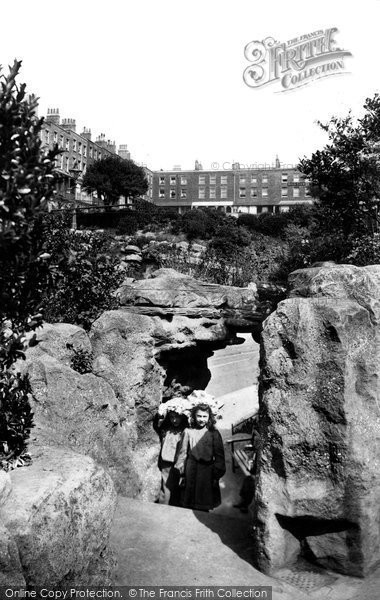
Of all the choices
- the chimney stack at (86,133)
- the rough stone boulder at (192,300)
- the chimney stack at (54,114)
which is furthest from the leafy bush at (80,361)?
the chimney stack at (86,133)

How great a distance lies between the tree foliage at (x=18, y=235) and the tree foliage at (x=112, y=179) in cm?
4741

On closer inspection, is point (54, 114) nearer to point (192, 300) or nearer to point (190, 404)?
point (192, 300)

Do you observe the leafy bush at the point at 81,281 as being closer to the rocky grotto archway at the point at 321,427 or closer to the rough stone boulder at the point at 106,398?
the rough stone boulder at the point at 106,398

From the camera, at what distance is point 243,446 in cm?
1314

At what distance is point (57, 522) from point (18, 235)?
2224mm

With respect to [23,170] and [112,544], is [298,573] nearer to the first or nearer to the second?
[112,544]

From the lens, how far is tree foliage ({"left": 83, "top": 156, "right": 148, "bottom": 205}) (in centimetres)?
5103

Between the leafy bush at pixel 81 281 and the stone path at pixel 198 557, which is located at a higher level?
the leafy bush at pixel 81 281

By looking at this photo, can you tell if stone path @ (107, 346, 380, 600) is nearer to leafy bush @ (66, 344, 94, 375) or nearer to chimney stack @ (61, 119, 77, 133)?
leafy bush @ (66, 344, 94, 375)

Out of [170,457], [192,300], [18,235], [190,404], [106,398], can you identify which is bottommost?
[170,457]

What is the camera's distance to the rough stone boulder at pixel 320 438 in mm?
5074

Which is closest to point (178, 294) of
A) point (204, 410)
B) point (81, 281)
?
point (81, 281)

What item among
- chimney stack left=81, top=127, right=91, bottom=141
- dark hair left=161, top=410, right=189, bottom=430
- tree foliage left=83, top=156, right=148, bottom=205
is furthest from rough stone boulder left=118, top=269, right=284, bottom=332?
chimney stack left=81, top=127, right=91, bottom=141

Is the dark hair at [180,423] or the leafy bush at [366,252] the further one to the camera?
the leafy bush at [366,252]
